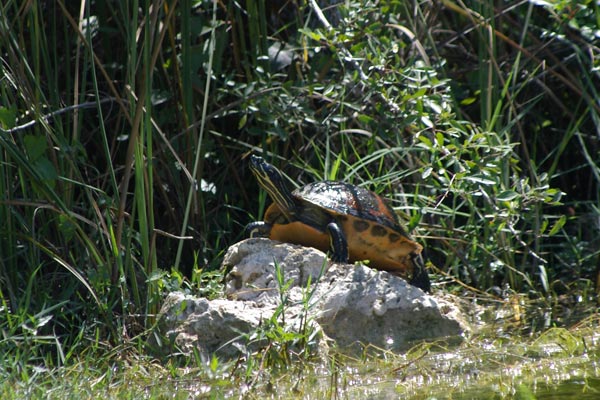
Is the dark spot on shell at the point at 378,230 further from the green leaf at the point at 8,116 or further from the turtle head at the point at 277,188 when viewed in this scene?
the green leaf at the point at 8,116

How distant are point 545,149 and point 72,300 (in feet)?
9.13

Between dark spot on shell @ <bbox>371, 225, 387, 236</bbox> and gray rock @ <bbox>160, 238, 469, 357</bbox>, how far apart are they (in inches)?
9.1

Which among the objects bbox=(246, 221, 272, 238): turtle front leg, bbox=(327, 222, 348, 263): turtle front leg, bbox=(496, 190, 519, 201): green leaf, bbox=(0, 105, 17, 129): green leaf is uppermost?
bbox=(0, 105, 17, 129): green leaf

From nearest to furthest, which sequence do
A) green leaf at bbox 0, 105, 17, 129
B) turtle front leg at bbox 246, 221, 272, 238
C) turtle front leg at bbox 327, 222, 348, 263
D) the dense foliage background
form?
green leaf at bbox 0, 105, 17, 129 → the dense foliage background → turtle front leg at bbox 327, 222, 348, 263 → turtle front leg at bbox 246, 221, 272, 238

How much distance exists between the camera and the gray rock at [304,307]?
3230mm

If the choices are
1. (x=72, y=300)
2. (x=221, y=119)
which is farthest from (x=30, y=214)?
(x=221, y=119)

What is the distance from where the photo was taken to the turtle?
371 centimetres

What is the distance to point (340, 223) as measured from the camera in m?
3.73

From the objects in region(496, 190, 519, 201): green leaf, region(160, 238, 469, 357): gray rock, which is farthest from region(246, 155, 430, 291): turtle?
region(496, 190, 519, 201): green leaf

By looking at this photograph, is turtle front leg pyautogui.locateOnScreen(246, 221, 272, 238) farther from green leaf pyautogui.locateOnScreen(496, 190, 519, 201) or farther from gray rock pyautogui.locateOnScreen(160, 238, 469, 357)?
green leaf pyautogui.locateOnScreen(496, 190, 519, 201)

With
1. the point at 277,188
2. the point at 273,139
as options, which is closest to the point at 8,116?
the point at 277,188

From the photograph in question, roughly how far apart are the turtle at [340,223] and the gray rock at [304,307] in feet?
0.38

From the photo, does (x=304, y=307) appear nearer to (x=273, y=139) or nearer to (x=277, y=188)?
(x=277, y=188)

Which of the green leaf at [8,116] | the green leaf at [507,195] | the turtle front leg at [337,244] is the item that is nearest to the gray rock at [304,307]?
the turtle front leg at [337,244]
